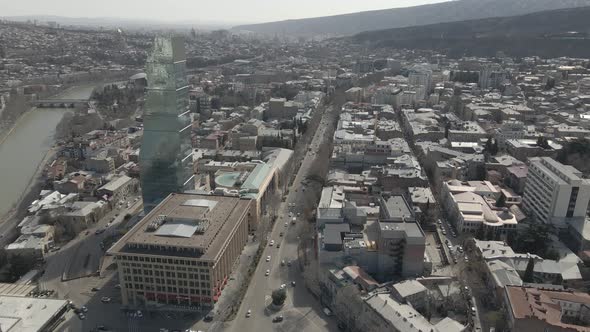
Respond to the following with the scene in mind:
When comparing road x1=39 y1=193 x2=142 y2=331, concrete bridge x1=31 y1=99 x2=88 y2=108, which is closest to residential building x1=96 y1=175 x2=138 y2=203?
road x1=39 y1=193 x2=142 y2=331

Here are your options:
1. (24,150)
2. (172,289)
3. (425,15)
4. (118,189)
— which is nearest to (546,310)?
(172,289)

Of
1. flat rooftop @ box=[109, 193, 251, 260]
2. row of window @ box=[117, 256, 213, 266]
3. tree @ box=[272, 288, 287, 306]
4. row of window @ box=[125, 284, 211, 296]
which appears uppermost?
flat rooftop @ box=[109, 193, 251, 260]

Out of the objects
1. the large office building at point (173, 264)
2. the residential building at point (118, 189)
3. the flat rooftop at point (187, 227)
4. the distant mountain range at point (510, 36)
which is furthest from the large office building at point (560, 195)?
the distant mountain range at point (510, 36)

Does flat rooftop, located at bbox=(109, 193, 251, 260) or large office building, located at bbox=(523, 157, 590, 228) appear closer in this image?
flat rooftop, located at bbox=(109, 193, 251, 260)

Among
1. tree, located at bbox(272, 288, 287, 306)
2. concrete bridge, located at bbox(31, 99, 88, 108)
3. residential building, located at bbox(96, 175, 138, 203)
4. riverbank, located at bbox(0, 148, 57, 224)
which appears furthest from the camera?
concrete bridge, located at bbox(31, 99, 88, 108)

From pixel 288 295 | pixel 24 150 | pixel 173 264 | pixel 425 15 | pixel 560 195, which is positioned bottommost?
pixel 24 150

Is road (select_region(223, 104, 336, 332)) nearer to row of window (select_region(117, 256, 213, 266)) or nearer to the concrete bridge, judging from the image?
row of window (select_region(117, 256, 213, 266))

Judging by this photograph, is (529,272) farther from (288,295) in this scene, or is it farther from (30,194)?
(30,194)
